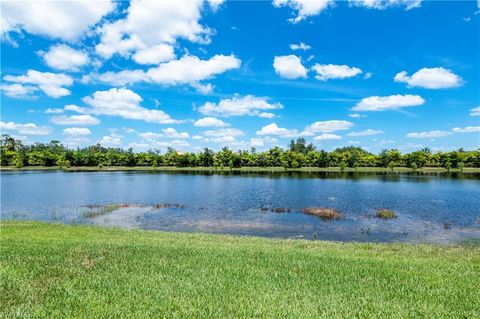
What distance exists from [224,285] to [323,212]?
3192 cm

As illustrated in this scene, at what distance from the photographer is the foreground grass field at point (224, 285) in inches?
328

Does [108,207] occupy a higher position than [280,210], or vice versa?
[108,207]

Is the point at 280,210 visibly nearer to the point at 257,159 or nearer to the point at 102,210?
the point at 102,210

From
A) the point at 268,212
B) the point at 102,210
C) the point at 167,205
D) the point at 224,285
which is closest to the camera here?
the point at 224,285

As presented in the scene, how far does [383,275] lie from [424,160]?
15398 cm

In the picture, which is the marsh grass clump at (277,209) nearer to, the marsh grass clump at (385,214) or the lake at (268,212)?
the lake at (268,212)

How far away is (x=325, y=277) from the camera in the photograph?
1107cm

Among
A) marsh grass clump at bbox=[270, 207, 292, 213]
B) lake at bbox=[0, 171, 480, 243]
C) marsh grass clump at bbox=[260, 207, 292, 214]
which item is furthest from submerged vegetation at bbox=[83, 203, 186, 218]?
marsh grass clump at bbox=[270, 207, 292, 213]

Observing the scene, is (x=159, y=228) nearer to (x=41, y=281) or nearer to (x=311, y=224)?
(x=311, y=224)

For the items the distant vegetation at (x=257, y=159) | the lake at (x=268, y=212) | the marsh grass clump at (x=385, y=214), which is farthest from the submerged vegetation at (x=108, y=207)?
the distant vegetation at (x=257, y=159)

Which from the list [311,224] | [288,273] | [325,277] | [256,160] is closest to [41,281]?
[288,273]

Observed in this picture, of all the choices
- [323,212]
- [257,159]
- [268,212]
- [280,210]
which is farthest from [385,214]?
[257,159]

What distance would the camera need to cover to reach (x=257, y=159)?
165375mm

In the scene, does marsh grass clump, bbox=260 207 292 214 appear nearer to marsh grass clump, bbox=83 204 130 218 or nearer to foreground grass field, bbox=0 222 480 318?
marsh grass clump, bbox=83 204 130 218
